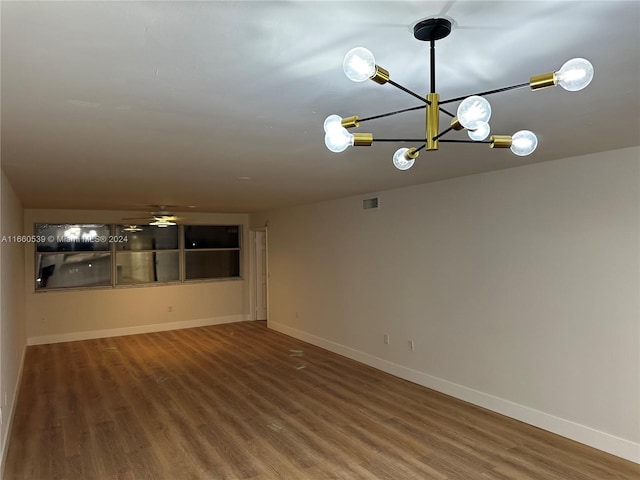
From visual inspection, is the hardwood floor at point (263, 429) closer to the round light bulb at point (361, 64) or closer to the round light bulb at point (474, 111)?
the round light bulb at point (474, 111)

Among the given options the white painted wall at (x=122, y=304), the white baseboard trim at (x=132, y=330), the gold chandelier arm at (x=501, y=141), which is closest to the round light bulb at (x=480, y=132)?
the gold chandelier arm at (x=501, y=141)

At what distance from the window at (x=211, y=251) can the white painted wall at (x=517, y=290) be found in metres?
3.72

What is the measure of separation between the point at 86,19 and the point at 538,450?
3.95m

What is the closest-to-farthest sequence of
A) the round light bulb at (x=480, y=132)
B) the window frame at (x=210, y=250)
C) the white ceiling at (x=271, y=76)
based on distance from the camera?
the white ceiling at (x=271, y=76) < the round light bulb at (x=480, y=132) < the window frame at (x=210, y=250)

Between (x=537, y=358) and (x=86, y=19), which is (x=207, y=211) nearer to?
(x=537, y=358)

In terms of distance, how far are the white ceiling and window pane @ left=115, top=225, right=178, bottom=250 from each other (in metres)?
4.78

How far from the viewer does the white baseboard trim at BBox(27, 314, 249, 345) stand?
24.3 feet

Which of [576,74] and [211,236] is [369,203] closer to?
[211,236]

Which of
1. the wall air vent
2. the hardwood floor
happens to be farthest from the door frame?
the wall air vent

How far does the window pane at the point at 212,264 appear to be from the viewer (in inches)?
348

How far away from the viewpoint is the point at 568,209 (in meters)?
3.66

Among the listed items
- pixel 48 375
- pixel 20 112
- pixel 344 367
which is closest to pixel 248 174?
pixel 20 112

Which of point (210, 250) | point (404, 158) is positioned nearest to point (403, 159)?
point (404, 158)

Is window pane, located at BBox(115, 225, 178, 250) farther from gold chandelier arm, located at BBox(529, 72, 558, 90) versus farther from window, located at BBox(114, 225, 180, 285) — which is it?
gold chandelier arm, located at BBox(529, 72, 558, 90)
